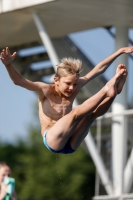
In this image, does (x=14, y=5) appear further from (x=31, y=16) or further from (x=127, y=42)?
(x=127, y=42)

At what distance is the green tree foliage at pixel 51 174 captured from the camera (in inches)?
1610

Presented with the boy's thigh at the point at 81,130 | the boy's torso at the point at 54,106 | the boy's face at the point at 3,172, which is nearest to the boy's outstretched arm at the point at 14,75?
the boy's torso at the point at 54,106

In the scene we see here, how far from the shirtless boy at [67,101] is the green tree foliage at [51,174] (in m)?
29.7

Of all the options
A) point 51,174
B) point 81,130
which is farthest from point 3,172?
point 51,174

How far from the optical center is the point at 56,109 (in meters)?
10.2

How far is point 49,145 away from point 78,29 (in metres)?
9.13

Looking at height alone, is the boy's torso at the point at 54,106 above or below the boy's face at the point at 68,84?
below

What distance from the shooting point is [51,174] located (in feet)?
142

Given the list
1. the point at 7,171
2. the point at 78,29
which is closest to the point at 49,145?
the point at 7,171

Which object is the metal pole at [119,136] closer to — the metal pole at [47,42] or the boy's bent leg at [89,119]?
the metal pole at [47,42]

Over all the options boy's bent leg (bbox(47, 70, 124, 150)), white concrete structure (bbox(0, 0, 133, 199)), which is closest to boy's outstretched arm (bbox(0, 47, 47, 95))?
boy's bent leg (bbox(47, 70, 124, 150))

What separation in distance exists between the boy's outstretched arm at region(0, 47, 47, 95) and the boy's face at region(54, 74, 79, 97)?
312 mm

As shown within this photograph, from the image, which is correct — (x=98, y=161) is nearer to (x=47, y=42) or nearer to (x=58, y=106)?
(x=47, y=42)

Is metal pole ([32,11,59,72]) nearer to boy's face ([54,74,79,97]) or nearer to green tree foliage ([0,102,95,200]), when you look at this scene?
boy's face ([54,74,79,97])
